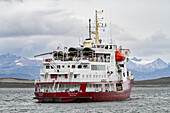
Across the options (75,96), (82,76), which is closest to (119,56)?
(82,76)

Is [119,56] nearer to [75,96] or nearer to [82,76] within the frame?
[82,76]

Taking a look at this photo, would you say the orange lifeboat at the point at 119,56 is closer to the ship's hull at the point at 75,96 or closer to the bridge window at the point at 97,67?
the bridge window at the point at 97,67

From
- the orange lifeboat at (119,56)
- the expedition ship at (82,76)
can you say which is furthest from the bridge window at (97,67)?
the orange lifeboat at (119,56)

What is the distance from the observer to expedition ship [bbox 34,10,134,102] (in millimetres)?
57125

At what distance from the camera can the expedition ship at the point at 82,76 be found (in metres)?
57.1

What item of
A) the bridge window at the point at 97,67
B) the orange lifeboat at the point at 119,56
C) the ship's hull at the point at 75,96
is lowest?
the ship's hull at the point at 75,96

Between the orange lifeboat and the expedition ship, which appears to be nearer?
the expedition ship

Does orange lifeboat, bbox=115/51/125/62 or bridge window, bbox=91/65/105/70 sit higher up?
orange lifeboat, bbox=115/51/125/62

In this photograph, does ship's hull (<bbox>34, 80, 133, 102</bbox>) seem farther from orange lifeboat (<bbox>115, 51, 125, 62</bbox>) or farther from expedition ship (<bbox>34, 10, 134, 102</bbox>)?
orange lifeboat (<bbox>115, 51, 125, 62</bbox>)

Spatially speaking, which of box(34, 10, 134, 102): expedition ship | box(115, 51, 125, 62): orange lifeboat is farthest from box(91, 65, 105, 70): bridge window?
box(115, 51, 125, 62): orange lifeboat

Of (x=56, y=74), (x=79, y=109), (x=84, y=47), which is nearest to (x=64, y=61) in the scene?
(x=56, y=74)

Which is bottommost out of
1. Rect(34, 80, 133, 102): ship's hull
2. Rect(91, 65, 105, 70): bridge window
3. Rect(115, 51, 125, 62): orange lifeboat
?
Rect(34, 80, 133, 102): ship's hull

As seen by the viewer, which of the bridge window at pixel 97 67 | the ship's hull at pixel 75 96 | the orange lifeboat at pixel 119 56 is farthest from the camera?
the orange lifeboat at pixel 119 56

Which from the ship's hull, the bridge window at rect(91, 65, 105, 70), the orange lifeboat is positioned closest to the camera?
the ship's hull
